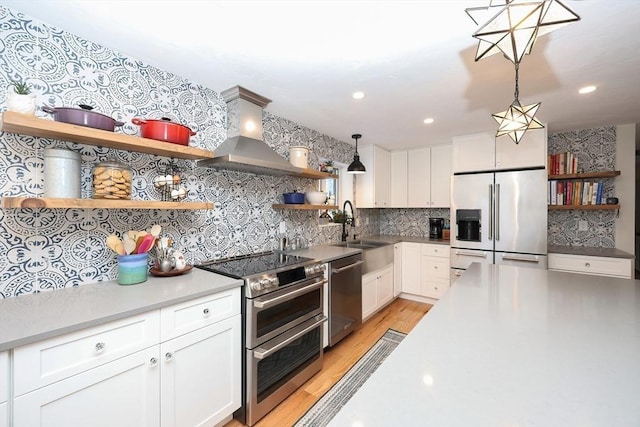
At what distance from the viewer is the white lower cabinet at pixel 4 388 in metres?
0.93

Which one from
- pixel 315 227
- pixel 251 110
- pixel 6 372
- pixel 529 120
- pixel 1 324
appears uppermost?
pixel 251 110

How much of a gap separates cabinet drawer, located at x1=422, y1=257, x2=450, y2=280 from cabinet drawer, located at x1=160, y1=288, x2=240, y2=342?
2.92 meters

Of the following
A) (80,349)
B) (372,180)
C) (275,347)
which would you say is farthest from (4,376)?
(372,180)

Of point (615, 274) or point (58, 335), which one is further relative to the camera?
point (615, 274)

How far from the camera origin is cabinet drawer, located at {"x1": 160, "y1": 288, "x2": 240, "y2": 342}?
1.37 meters

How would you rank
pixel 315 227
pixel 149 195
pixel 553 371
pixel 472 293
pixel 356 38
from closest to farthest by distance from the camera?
pixel 553 371 → pixel 472 293 → pixel 356 38 → pixel 149 195 → pixel 315 227

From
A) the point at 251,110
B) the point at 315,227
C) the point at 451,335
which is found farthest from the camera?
the point at 315,227

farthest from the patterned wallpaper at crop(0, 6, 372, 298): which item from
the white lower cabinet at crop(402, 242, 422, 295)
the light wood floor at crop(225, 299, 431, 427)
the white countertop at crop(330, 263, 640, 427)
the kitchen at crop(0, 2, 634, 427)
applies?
the white lower cabinet at crop(402, 242, 422, 295)

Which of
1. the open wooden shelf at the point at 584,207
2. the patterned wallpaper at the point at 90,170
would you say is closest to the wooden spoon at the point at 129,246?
the patterned wallpaper at the point at 90,170

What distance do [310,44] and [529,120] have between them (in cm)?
139

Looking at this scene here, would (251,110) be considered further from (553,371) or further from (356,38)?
(553,371)

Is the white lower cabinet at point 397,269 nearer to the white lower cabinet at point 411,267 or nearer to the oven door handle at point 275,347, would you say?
the white lower cabinet at point 411,267

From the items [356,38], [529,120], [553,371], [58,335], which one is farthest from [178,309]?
[529,120]

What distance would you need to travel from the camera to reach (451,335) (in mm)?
935
